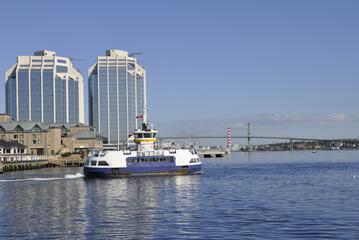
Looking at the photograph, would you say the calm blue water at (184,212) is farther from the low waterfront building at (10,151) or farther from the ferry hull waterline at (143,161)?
the low waterfront building at (10,151)

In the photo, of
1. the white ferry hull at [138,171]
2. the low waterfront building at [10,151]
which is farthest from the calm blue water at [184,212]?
the low waterfront building at [10,151]

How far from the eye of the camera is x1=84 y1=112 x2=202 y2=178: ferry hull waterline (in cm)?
9619

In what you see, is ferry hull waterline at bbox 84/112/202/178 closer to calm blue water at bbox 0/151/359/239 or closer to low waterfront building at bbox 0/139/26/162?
calm blue water at bbox 0/151/359/239

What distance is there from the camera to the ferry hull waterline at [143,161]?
9619cm

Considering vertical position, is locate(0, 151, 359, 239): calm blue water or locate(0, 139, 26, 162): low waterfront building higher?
locate(0, 139, 26, 162): low waterfront building

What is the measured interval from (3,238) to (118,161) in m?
59.8

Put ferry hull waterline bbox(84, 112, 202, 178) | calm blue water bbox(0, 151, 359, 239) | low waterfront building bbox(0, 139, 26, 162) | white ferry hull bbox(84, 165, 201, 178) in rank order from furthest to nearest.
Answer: low waterfront building bbox(0, 139, 26, 162), ferry hull waterline bbox(84, 112, 202, 178), white ferry hull bbox(84, 165, 201, 178), calm blue water bbox(0, 151, 359, 239)

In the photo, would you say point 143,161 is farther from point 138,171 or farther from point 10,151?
point 10,151

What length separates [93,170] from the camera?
96.1 m

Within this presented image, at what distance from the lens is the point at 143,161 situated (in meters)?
98.4

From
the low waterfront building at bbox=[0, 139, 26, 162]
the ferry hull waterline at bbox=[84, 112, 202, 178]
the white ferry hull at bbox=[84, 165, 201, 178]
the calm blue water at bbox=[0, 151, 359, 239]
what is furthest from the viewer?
the low waterfront building at bbox=[0, 139, 26, 162]

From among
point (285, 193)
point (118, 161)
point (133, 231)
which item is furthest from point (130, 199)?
point (118, 161)

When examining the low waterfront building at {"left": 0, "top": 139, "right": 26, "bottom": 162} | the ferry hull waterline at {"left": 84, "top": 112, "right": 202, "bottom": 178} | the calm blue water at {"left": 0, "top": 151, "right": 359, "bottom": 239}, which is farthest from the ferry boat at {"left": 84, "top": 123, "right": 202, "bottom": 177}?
the low waterfront building at {"left": 0, "top": 139, "right": 26, "bottom": 162}

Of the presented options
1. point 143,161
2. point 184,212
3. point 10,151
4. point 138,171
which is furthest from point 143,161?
point 10,151
